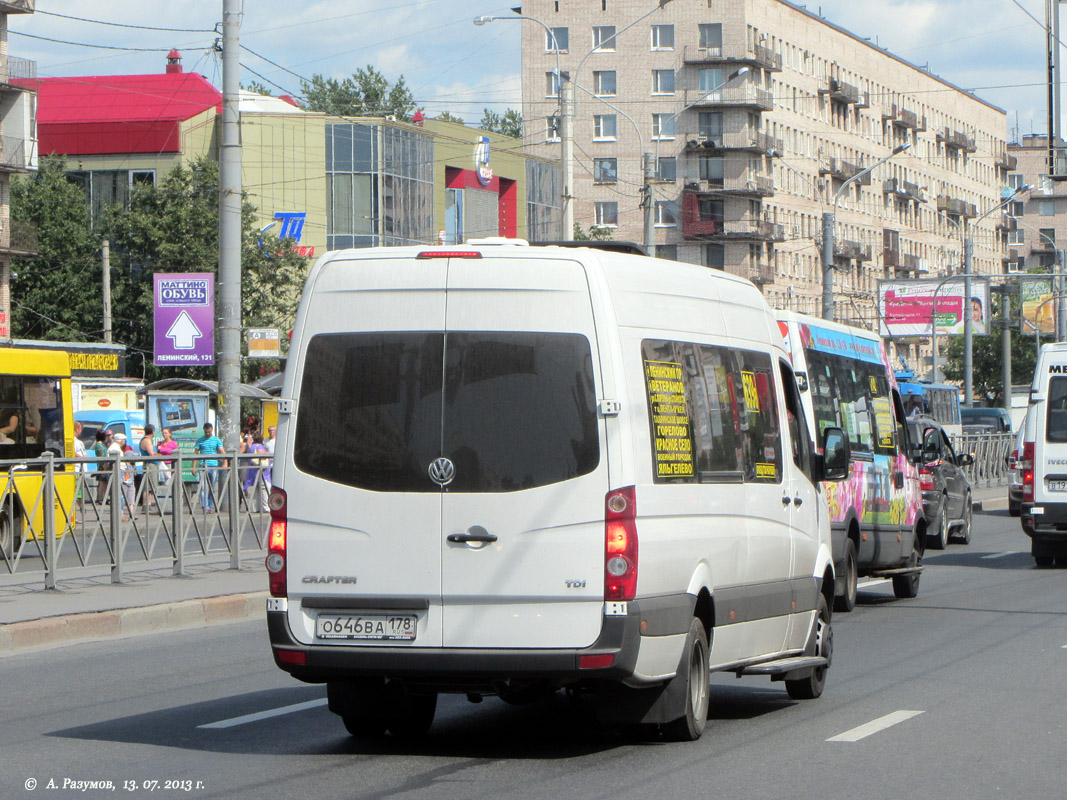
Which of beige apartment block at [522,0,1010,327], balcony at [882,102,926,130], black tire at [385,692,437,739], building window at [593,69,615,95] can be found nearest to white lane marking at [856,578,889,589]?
black tire at [385,692,437,739]

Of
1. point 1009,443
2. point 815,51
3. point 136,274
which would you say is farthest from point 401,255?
point 815,51

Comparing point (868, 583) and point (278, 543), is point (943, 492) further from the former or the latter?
point (278, 543)

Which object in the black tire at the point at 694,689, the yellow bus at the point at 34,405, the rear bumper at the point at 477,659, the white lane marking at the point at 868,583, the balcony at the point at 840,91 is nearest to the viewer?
the rear bumper at the point at 477,659

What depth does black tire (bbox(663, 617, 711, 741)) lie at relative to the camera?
26.2ft

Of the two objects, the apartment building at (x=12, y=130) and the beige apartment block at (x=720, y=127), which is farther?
the beige apartment block at (x=720, y=127)

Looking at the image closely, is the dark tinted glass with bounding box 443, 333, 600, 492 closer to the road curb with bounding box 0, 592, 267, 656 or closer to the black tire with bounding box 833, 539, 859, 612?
the road curb with bounding box 0, 592, 267, 656

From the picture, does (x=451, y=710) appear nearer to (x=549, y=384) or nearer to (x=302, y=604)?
(x=302, y=604)

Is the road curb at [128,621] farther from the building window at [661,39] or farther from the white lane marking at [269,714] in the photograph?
the building window at [661,39]

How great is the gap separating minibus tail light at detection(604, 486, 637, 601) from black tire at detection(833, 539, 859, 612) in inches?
320

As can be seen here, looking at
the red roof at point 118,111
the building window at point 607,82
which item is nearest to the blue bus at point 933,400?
the red roof at point 118,111

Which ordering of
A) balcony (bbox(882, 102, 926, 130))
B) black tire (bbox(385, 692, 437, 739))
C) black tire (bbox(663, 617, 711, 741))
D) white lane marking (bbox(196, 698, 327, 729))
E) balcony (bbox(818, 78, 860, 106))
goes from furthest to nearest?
1. balcony (bbox(882, 102, 926, 130))
2. balcony (bbox(818, 78, 860, 106))
3. white lane marking (bbox(196, 698, 327, 729))
4. black tire (bbox(385, 692, 437, 739))
5. black tire (bbox(663, 617, 711, 741))

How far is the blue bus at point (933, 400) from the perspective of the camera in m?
48.9

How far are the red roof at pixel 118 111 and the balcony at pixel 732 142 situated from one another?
1134 inches

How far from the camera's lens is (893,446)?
1720 centimetres
